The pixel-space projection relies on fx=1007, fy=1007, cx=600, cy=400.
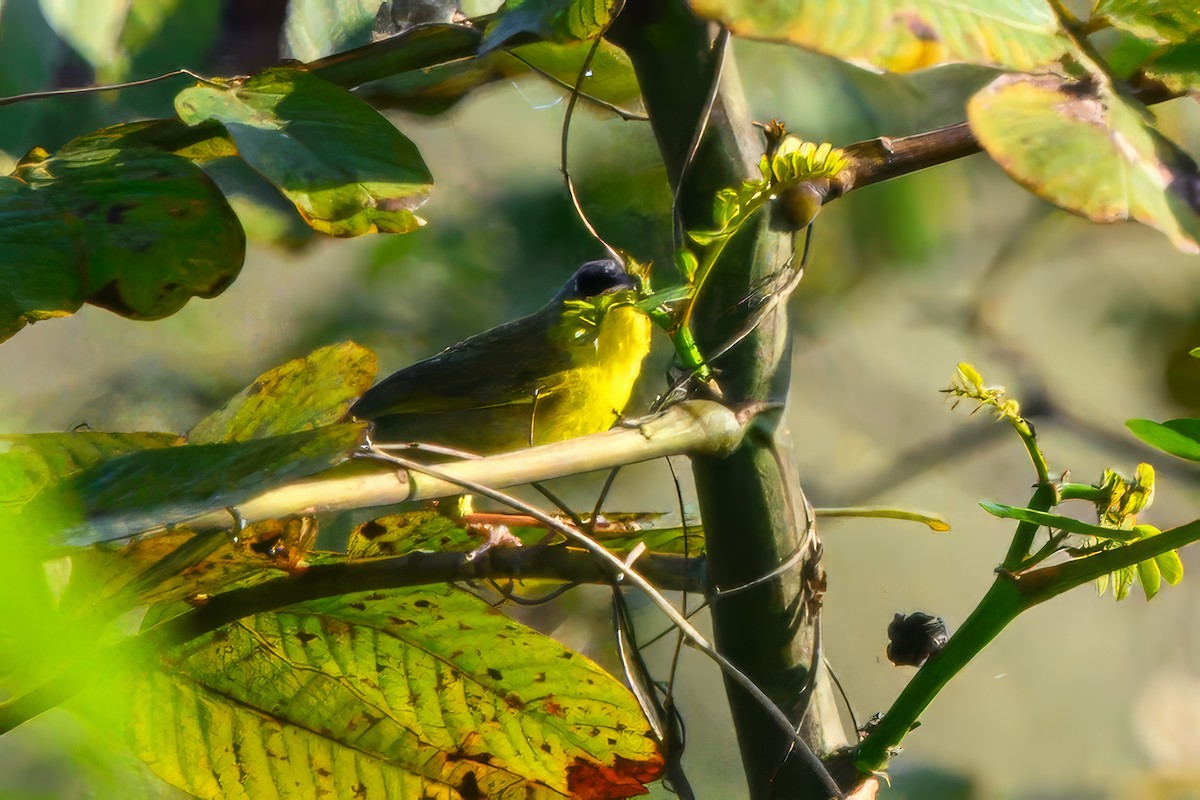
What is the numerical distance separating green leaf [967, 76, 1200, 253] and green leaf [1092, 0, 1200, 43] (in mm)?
61

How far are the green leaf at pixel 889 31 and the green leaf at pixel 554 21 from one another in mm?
122

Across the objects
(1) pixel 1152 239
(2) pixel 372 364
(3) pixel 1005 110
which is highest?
(3) pixel 1005 110

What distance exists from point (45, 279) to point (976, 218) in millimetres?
1157

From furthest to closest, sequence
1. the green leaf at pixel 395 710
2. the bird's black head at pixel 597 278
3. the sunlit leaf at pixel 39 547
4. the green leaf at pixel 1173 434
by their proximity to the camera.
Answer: the bird's black head at pixel 597 278, the green leaf at pixel 395 710, the green leaf at pixel 1173 434, the sunlit leaf at pixel 39 547

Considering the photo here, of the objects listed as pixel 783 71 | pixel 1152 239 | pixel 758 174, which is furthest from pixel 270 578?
pixel 1152 239

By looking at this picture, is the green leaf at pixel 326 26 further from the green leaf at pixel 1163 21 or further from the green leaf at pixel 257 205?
the green leaf at pixel 1163 21

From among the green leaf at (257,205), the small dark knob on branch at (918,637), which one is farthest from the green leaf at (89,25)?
the small dark knob on branch at (918,637)

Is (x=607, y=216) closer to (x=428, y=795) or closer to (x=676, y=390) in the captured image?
(x=676, y=390)

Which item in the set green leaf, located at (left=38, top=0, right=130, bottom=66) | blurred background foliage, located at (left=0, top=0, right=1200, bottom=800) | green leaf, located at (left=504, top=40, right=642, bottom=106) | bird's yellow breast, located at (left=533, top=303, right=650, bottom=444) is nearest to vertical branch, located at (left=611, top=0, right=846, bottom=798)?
green leaf, located at (left=504, top=40, right=642, bottom=106)

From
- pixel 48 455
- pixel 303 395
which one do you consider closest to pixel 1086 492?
pixel 303 395

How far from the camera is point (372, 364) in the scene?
55cm

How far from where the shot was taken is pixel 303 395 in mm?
544

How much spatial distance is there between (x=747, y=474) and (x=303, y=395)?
9.8 inches

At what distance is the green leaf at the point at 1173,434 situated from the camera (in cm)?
43
